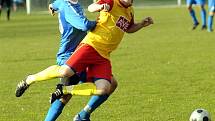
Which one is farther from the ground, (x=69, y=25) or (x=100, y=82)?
(x=69, y=25)

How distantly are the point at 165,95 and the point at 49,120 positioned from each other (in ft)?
10.8

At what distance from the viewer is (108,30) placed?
26.9ft

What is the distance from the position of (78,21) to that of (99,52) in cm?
46

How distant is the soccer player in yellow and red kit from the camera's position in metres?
8.04

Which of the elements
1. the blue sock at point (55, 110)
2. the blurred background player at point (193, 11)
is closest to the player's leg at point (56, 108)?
the blue sock at point (55, 110)

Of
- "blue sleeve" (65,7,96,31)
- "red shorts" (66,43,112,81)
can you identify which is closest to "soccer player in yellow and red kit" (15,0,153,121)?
"red shorts" (66,43,112,81)

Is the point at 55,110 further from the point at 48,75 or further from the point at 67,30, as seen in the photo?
the point at 67,30

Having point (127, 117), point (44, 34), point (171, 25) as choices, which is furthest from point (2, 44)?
point (127, 117)

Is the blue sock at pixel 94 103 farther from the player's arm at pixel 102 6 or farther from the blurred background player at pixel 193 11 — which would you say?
the blurred background player at pixel 193 11

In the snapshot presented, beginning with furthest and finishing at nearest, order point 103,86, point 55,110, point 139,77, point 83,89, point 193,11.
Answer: point 193,11 → point 139,77 → point 55,110 → point 83,89 → point 103,86

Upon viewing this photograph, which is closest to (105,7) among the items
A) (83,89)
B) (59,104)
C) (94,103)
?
(83,89)

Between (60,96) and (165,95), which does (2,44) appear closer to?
(165,95)

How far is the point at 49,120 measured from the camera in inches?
332

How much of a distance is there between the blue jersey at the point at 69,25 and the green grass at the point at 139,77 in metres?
1.26
